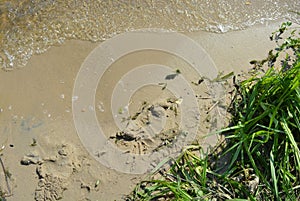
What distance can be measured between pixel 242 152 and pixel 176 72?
627 millimetres

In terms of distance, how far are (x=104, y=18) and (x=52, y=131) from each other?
0.82m

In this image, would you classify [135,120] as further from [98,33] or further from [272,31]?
[272,31]

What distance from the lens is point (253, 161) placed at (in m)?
2.08

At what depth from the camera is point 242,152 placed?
2129 mm

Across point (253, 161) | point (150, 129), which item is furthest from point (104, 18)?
point (253, 161)

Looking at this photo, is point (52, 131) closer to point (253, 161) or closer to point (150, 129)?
point (150, 129)

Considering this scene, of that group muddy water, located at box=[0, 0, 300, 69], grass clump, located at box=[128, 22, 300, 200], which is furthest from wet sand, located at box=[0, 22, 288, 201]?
grass clump, located at box=[128, 22, 300, 200]

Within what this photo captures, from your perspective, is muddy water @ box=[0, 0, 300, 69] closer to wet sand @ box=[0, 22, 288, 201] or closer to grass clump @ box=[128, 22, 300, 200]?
wet sand @ box=[0, 22, 288, 201]

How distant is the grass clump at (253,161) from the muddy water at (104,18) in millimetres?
604

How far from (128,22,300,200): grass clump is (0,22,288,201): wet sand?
0.23 m

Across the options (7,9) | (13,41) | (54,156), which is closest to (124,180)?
(54,156)

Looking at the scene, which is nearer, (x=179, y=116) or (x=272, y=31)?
(x=179, y=116)

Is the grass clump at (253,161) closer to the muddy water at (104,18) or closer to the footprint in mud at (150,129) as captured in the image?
the footprint in mud at (150,129)

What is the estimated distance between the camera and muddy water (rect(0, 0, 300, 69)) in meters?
2.41
